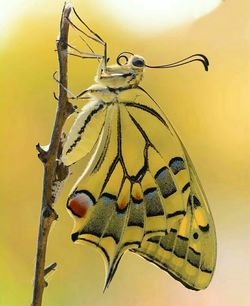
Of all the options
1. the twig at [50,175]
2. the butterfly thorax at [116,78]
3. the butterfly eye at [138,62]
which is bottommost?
the twig at [50,175]

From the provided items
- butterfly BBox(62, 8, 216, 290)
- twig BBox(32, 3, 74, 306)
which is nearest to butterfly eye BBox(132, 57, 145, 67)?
butterfly BBox(62, 8, 216, 290)

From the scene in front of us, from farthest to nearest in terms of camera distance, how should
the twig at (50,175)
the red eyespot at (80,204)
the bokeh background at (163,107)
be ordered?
1. the bokeh background at (163,107)
2. the red eyespot at (80,204)
3. the twig at (50,175)

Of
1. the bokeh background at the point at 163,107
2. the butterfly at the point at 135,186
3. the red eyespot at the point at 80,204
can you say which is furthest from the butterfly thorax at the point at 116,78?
the bokeh background at the point at 163,107

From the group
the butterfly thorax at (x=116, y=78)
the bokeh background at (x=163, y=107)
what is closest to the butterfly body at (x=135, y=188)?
the butterfly thorax at (x=116, y=78)

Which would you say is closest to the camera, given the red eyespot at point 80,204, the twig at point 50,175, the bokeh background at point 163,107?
the twig at point 50,175

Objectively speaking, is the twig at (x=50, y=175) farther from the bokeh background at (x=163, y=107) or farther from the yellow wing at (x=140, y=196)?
the bokeh background at (x=163, y=107)

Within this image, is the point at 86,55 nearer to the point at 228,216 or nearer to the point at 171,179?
the point at 171,179

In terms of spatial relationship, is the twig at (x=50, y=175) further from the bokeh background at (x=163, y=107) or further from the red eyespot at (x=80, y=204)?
the bokeh background at (x=163, y=107)

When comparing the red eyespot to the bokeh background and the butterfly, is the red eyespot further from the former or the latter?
the bokeh background

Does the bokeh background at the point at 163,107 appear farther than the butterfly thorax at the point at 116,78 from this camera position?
Yes

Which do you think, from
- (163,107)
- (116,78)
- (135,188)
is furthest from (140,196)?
(163,107)

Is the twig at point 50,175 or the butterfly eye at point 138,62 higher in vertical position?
the butterfly eye at point 138,62
